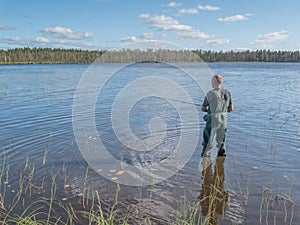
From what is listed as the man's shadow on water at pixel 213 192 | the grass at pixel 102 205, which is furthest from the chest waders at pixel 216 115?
the grass at pixel 102 205

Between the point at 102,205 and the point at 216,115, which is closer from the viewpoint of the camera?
the point at 102,205

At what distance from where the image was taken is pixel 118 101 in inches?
771

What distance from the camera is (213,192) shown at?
5.90 meters

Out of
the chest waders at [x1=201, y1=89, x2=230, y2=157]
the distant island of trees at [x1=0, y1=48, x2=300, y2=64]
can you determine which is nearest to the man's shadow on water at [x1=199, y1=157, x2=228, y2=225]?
the chest waders at [x1=201, y1=89, x2=230, y2=157]

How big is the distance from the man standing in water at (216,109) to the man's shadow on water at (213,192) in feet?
1.63

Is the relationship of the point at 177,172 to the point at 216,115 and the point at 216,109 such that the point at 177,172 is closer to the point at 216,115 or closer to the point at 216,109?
the point at 216,115

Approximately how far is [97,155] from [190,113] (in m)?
7.35

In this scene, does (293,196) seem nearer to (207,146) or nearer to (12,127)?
(207,146)

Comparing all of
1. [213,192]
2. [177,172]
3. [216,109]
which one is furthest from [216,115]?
[213,192]

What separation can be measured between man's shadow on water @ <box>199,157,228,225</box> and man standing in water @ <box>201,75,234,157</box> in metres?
0.50

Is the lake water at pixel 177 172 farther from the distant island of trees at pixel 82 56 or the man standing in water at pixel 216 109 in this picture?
the distant island of trees at pixel 82 56

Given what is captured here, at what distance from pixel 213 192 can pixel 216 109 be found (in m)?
2.12

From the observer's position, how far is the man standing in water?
6.94 metres

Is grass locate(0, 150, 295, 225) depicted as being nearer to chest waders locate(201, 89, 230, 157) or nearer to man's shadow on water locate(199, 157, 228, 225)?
man's shadow on water locate(199, 157, 228, 225)
